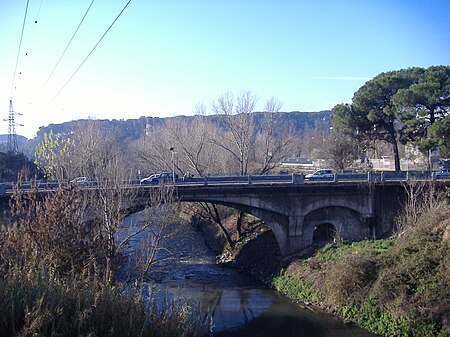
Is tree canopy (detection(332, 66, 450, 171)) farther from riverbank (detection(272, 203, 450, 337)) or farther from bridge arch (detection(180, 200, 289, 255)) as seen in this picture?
bridge arch (detection(180, 200, 289, 255))

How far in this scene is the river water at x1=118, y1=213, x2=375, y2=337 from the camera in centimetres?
1947

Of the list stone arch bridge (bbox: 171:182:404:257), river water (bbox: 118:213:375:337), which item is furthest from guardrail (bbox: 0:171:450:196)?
river water (bbox: 118:213:375:337)

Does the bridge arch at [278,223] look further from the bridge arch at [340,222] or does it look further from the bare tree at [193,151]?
the bare tree at [193,151]

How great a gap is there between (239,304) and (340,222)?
10139 mm

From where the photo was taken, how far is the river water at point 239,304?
1947cm

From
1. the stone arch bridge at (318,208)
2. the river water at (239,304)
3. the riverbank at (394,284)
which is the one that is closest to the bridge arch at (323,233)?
the stone arch bridge at (318,208)

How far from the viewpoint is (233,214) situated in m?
39.1

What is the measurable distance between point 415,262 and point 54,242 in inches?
625

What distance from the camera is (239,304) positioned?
2323cm

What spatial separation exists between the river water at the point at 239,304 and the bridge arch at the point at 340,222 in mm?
5503

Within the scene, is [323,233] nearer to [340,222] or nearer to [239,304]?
[340,222]

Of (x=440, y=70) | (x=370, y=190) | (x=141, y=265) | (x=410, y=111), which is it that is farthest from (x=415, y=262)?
(x=440, y=70)

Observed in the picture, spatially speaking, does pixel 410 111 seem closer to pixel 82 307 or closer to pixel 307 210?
pixel 307 210

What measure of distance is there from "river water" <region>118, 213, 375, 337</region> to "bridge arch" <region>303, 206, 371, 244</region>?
18.1 feet
